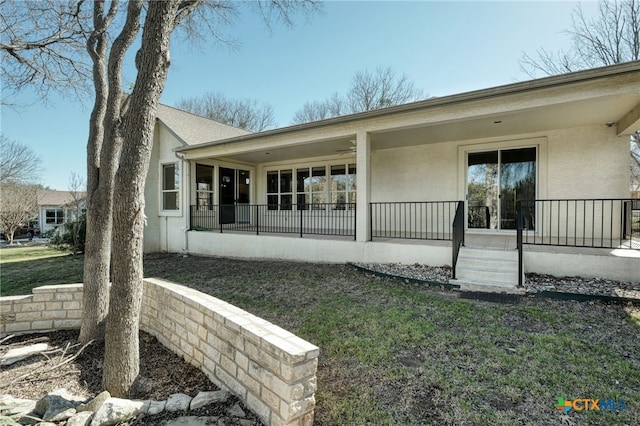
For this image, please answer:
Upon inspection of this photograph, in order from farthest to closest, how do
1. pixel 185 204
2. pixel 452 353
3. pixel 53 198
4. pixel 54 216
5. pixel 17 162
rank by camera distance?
pixel 53 198
pixel 54 216
pixel 17 162
pixel 185 204
pixel 452 353

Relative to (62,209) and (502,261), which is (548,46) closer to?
(502,261)

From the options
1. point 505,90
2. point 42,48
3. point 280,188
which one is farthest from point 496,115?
point 42,48

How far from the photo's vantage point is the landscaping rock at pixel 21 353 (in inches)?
134

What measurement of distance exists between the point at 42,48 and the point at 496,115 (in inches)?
Answer: 406

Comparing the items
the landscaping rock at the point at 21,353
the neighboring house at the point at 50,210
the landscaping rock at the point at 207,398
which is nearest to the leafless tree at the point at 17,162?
the neighboring house at the point at 50,210

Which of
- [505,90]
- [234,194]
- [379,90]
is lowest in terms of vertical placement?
[234,194]

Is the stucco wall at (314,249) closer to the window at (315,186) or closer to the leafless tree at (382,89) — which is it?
the window at (315,186)

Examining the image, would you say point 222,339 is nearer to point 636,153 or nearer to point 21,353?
point 21,353

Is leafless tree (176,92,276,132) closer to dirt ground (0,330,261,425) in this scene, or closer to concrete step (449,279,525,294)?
concrete step (449,279,525,294)

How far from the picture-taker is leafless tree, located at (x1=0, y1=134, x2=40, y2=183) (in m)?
20.1

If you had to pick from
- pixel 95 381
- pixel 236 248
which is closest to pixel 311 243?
pixel 236 248

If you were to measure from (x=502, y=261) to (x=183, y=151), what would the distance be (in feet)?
30.7

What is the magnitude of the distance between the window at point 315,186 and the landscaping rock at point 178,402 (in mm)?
7384

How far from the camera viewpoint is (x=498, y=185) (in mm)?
7742
